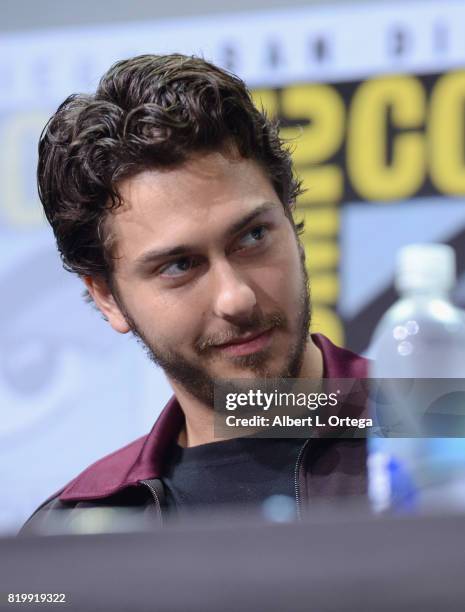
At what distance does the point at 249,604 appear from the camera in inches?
11.0

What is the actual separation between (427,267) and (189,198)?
1.49 ft

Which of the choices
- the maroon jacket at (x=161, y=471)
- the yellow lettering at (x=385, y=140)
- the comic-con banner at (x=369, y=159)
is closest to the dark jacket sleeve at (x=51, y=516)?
the maroon jacket at (x=161, y=471)

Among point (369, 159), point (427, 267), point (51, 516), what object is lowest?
point (51, 516)

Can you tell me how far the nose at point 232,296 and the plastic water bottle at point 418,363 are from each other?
15 centimetres

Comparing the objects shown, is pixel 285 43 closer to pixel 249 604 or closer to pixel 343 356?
pixel 343 356

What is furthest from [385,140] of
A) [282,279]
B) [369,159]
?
[282,279]

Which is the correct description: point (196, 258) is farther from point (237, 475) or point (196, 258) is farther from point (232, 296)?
point (237, 475)

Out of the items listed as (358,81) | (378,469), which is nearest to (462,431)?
(378,469)

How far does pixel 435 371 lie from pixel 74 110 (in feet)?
1.65

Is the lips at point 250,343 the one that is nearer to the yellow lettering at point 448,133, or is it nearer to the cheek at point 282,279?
the cheek at point 282,279

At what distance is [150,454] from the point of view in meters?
0.87

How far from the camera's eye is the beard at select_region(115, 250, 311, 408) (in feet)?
2.73

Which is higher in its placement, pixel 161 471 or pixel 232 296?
pixel 232 296

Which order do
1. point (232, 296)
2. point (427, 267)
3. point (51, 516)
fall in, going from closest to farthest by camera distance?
point (232, 296) < point (51, 516) < point (427, 267)
